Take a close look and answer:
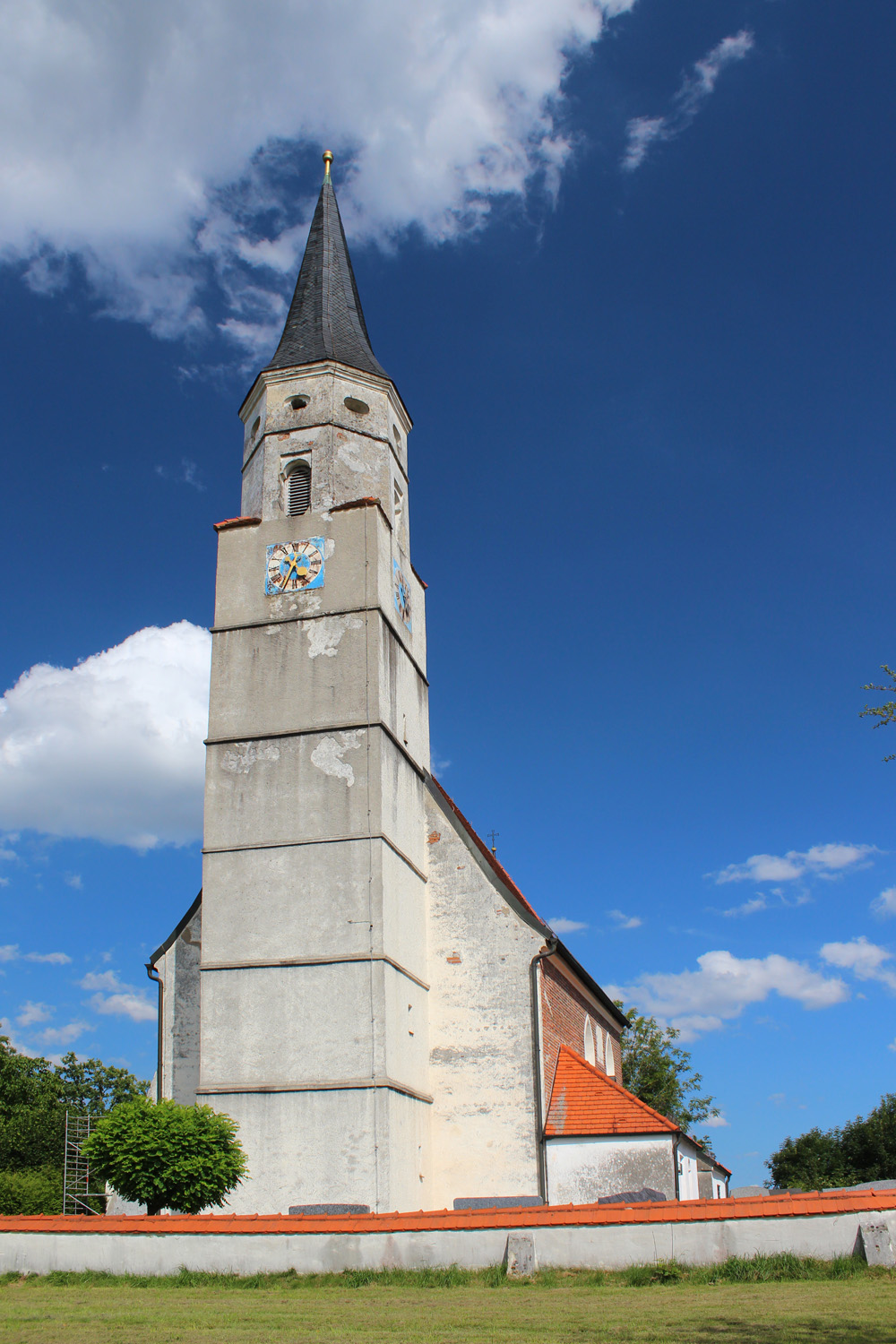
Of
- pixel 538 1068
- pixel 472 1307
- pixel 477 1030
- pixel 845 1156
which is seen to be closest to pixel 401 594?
pixel 477 1030

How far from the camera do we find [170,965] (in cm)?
2078

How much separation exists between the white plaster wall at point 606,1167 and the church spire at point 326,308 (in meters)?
15.7

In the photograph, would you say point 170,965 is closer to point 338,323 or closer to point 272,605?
point 272,605

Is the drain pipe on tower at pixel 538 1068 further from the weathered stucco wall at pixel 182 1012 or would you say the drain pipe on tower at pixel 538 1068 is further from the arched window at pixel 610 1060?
the arched window at pixel 610 1060

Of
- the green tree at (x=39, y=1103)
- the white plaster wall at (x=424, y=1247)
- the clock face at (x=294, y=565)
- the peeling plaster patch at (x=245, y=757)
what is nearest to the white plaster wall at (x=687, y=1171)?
the white plaster wall at (x=424, y=1247)

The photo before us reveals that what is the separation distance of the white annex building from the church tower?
0.14 ft

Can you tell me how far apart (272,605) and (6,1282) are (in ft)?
38.5

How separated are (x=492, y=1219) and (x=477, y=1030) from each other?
8.28 metres

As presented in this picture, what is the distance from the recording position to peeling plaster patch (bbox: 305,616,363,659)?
64.2 ft

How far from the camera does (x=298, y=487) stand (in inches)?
851

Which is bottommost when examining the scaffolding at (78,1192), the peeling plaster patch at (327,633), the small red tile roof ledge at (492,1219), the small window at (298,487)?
the scaffolding at (78,1192)

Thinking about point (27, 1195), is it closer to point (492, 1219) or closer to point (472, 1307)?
point (492, 1219)

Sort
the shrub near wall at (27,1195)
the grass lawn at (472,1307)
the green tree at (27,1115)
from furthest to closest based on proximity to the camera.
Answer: the green tree at (27,1115) → the shrub near wall at (27,1195) → the grass lawn at (472,1307)

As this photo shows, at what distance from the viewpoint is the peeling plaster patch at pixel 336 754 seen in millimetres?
18578
